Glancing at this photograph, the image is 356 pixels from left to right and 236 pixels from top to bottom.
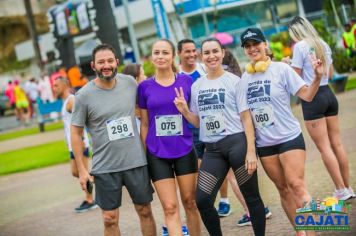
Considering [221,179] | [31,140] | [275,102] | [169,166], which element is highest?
[275,102]

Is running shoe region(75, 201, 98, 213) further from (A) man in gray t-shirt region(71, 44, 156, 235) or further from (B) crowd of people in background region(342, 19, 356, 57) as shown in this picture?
(B) crowd of people in background region(342, 19, 356, 57)

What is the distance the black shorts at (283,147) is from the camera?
552cm

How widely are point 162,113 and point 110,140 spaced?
20.3 inches

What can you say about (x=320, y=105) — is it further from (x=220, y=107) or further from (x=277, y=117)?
(x=220, y=107)

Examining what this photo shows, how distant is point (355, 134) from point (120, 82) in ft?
20.8

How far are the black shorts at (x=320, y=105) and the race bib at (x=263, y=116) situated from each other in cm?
149

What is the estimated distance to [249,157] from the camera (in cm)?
555

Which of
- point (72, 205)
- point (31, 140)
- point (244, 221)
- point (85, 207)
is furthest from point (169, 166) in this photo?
point (31, 140)

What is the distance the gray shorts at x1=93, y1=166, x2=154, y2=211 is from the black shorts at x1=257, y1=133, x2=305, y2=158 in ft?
3.55

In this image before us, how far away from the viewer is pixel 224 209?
7680 millimetres

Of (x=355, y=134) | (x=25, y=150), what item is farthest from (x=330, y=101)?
(x=25, y=150)

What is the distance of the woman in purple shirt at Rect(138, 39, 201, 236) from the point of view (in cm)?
583

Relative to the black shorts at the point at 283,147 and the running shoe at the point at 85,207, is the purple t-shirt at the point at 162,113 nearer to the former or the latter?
the black shorts at the point at 283,147

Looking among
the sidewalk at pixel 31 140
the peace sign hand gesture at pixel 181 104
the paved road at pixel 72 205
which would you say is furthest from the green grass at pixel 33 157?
the peace sign hand gesture at pixel 181 104
